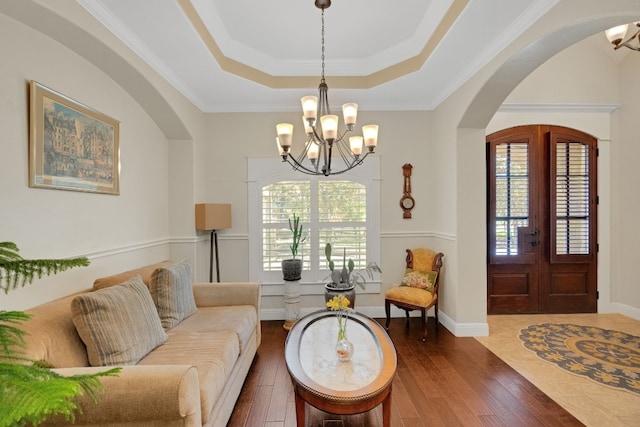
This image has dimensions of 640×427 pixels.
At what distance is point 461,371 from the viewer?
114 inches

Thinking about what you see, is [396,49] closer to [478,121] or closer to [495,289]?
[478,121]

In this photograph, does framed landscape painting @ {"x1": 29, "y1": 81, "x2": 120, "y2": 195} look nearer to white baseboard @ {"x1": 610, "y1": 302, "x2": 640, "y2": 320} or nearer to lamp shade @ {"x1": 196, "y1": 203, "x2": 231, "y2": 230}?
lamp shade @ {"x1": 196, "y1": 203, "x2": 231, "y2": 230}

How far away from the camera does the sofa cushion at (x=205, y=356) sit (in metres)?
1.78

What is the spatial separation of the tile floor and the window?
171 cm

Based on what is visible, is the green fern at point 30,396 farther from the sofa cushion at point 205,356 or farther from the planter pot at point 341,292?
the planter pot at point 341,292

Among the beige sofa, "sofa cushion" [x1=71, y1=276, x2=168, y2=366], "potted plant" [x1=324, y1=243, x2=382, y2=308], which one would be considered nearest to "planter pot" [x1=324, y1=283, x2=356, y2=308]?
"potted plant" [x1=324, y1=243, x2=382, y2=308]

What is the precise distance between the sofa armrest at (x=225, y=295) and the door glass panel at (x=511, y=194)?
3199 mm

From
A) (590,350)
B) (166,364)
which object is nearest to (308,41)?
(166,364)

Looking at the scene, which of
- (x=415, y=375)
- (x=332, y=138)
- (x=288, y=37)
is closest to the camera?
(x=332, y=138)

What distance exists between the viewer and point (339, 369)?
6.57ft

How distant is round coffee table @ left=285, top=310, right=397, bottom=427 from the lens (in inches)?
68.6

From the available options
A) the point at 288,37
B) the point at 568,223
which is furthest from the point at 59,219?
the point at 568,223

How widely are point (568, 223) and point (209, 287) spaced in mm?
4598

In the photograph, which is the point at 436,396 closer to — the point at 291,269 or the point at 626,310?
the point at 291,269
